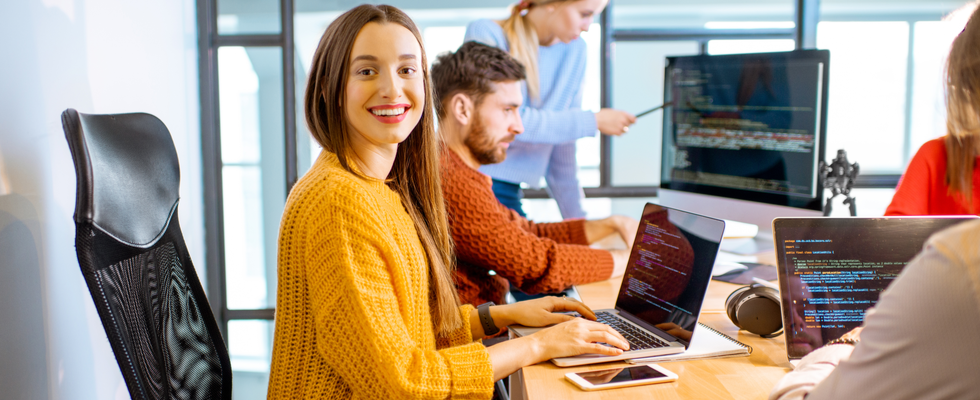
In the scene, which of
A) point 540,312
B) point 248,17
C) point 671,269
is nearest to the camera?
point 671,269

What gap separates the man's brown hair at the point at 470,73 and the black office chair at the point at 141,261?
72cm

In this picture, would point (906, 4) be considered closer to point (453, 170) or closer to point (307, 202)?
point (453, 170)

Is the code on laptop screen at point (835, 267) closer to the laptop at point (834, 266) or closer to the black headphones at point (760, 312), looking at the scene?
the laptop at point (834, 266)

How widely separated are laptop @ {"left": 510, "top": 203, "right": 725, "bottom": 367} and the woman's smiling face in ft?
1.46

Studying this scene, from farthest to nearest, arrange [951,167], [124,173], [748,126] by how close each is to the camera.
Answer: [748,126]
[951,167]
[124,173]

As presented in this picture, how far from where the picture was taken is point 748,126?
1734mm

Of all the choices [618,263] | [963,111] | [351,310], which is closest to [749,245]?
[618,263]

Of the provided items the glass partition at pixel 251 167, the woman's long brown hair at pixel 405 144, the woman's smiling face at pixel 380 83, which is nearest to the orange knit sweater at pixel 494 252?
the woman's long brown hair at pixel 405 144

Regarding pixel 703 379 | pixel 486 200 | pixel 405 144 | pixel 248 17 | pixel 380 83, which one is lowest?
pixel 703 379

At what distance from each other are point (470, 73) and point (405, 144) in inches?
16.3

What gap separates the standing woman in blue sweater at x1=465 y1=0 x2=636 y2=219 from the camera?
2.15 meters

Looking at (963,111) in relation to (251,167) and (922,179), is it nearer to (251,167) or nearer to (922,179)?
(922,179)

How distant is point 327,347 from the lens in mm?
922

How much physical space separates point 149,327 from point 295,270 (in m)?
0.20
